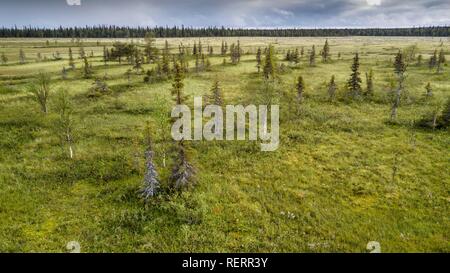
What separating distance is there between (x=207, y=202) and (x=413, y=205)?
15.2 m

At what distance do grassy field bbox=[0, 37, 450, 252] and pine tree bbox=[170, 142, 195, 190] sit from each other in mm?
885

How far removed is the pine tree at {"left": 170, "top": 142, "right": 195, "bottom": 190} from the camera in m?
25.5

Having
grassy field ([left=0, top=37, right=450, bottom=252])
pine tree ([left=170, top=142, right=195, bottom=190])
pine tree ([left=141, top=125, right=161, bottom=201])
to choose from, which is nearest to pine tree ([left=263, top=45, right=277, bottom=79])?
grassy field ([left=0, top=37, right=450, bottom=252])

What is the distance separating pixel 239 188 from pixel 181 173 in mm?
5004

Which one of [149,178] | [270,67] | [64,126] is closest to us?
[149,178]

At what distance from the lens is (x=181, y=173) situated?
2569cm

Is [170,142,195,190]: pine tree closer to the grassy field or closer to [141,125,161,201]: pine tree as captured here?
the grassy field

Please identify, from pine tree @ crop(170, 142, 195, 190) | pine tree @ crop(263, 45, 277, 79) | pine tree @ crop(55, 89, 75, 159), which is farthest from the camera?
pine tree @ crop(263, 45, 277, 79)

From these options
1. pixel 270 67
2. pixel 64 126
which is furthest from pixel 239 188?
pixel 270 67

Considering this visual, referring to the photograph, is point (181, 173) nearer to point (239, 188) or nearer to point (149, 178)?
point (149, 178)

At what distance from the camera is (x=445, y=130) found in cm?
3931

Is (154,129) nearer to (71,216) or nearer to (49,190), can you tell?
(49,190)

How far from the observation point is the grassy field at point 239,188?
66.7ft
